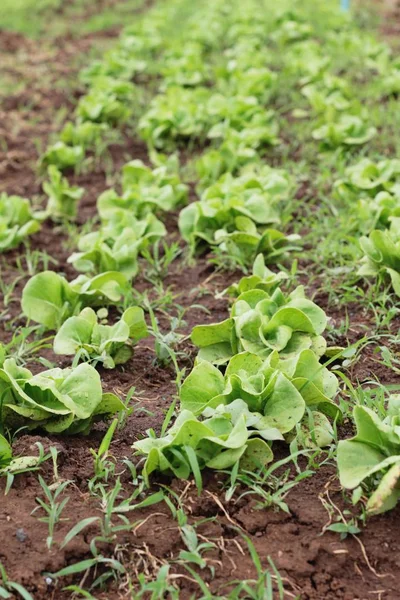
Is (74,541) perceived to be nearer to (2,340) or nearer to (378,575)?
(378,575)

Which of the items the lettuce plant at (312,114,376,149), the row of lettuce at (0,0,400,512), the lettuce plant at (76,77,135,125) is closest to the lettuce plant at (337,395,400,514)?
the row of lettuce at (0,0,400,512)

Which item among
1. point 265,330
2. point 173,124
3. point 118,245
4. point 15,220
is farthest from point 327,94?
point 265,330

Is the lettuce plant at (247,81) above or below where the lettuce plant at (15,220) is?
below

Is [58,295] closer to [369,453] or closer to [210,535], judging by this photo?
[210,535]

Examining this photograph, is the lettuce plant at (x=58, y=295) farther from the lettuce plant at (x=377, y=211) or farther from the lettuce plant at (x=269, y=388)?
the lettuce plant at (x=377, y=211)

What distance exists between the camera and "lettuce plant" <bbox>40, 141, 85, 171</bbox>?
18.8ft

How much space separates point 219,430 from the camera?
259 centimetres

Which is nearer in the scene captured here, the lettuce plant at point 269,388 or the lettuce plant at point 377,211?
the lettuce plant at point 269,388

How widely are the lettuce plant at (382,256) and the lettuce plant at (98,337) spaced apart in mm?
1052

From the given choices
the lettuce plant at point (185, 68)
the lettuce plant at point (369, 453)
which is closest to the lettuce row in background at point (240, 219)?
the lettuce plant at point (369, 453)

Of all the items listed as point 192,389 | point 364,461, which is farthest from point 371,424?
point 192,389

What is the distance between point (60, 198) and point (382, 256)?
2188mm

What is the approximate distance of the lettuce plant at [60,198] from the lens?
197 inches

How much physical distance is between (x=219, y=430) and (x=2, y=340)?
149 cm
